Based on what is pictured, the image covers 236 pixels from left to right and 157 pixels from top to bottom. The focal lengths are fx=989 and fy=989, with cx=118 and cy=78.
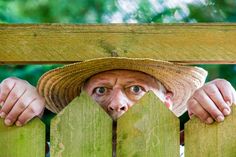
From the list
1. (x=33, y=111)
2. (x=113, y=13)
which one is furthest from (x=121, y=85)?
(x=113, y=13)

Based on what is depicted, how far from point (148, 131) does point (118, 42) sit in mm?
290

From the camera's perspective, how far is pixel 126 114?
2.59m

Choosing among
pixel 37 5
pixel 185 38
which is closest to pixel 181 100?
pixel 185 38

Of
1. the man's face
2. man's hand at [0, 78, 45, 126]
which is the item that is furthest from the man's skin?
the man's face

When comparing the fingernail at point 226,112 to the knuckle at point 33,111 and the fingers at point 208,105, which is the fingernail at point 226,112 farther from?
the knuckle at point 33,111

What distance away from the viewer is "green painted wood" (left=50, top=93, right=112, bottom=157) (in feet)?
8.47

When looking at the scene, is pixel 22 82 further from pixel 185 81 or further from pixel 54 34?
pixel 185 81

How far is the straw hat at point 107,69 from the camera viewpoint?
9.41 feet

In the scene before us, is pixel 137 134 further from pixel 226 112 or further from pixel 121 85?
pixel 121 85

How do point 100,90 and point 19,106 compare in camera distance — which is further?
point 100,90

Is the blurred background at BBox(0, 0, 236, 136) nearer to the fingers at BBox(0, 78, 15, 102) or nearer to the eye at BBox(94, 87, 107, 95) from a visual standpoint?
the eye at BBox(94, 87, 107, 95)

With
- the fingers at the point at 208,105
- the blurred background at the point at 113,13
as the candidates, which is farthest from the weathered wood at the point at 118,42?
the blurred background at the point at 113,13

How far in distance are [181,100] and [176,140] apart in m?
0.74

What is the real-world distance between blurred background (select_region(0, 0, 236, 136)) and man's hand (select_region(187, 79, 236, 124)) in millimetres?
2348
